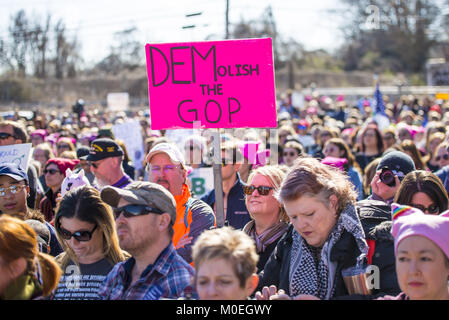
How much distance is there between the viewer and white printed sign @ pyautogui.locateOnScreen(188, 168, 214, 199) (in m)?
7.66

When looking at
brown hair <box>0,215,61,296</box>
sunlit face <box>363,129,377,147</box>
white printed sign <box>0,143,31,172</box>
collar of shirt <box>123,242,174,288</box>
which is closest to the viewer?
brown hair <box>0,215,61,296</box>

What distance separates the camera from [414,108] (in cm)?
2089

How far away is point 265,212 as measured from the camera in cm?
439

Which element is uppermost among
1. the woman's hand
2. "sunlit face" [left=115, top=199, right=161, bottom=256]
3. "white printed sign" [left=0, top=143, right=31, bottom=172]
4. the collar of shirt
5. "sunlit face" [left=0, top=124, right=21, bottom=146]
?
"sunlit face" [left=0, top=124, right=21, bottom=146]

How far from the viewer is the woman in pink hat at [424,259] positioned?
2.84m

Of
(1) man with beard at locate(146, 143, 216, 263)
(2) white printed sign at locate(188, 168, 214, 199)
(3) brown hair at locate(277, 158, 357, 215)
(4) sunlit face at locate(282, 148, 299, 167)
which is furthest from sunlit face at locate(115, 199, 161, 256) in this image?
(4) sunlit face at locate(282, 148, 299, 167)

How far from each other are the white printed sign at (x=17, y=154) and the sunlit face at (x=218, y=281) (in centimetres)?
431

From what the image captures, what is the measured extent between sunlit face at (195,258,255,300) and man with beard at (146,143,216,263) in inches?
59.3

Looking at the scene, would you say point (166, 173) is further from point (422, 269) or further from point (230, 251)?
point (422, 269)

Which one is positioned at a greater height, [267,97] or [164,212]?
[267,97]

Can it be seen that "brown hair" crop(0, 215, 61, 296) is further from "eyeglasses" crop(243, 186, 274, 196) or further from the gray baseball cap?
"eyeglasses" crop(243, 186, 274, 196)

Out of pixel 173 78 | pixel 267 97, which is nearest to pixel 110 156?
pixel 173 78

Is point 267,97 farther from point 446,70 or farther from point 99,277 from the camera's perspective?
point 446,70
